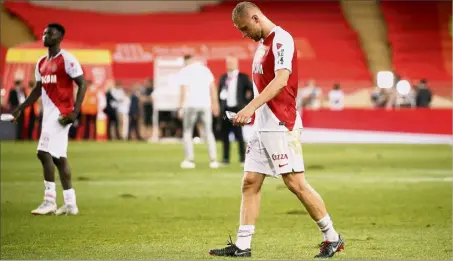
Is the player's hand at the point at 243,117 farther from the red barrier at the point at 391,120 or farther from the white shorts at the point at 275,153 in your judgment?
the red barrier at the point at 391,120

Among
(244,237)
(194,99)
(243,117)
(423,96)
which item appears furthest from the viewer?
(423,96)

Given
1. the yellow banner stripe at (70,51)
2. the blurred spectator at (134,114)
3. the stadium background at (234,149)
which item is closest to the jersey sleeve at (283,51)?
the stadium background at (234,149)

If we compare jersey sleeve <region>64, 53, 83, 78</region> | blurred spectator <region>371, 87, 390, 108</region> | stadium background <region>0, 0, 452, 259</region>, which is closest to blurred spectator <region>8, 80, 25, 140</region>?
stadium background <region>0, 0, 452, 259</region>

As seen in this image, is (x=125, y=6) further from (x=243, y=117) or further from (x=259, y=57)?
(x=243, y=117)

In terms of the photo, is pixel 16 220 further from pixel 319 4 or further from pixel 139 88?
pixel 319 4

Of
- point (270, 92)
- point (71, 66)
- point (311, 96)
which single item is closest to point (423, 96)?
point (311, 96)

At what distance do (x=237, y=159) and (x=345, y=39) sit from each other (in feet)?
92.9

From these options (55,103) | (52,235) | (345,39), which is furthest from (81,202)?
(345,39)

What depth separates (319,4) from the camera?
5266 centimetres

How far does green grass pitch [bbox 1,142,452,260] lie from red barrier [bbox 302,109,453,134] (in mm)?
12240

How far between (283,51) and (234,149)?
2094 cm

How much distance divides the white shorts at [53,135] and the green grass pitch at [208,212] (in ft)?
2.57

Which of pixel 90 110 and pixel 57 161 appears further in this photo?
pixel 90 110

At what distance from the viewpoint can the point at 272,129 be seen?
823 centimetres
